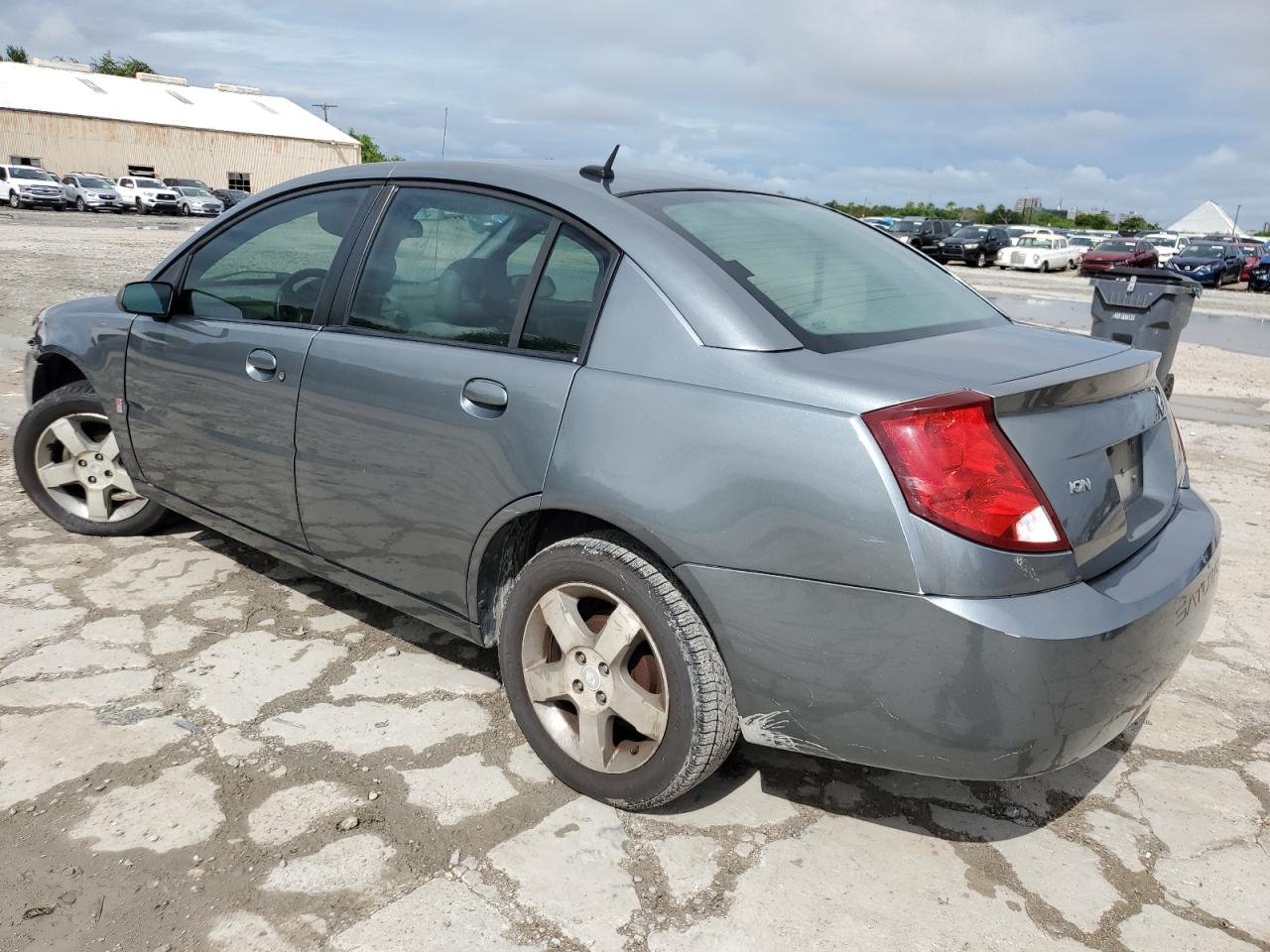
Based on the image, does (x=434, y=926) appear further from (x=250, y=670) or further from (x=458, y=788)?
(x=250, y=670)

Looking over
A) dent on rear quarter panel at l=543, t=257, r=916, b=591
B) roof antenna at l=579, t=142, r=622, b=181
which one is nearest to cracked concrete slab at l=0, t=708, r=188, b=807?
dent on rear quarter panel at l=543, t=257, r=916, b=591

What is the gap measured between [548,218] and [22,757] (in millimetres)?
2072

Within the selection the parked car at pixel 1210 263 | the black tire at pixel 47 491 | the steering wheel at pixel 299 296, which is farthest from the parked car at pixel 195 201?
the steering wheel at pixel 299 296

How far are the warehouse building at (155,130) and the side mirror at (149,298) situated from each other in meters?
55.8

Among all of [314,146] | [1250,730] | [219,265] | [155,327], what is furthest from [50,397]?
[314,146]

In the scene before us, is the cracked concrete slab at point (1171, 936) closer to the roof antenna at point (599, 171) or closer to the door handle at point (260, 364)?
the roof antenna at point (599, 171)

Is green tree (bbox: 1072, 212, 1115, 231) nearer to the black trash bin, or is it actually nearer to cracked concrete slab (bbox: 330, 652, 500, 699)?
the black trash bin

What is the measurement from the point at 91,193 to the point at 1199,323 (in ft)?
133

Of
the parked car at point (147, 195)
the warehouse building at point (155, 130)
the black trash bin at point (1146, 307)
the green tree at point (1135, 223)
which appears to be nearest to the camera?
the black trash bin at point (1146, 307)

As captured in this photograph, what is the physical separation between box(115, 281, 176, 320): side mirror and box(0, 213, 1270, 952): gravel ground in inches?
42.8

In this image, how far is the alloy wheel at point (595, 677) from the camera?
2.48 m

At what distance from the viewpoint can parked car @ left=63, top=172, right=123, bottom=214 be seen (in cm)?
4103

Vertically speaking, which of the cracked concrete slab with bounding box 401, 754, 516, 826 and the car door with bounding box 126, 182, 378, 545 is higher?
the car door with bounding box 126, 182, 378, 545

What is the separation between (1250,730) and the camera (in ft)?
10.5
